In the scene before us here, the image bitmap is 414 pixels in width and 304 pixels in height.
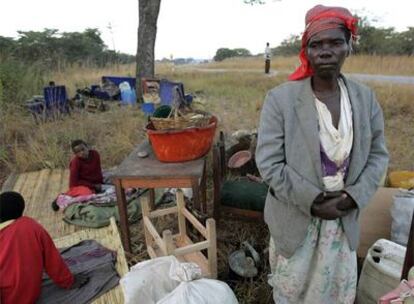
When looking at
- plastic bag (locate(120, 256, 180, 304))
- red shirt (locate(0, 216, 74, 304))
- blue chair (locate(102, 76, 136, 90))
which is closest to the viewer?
plastic bag (locate(120, 256, 180, 304))

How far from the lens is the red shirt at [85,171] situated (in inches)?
151

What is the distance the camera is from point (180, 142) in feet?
8.38

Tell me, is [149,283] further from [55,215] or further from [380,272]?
[55,215]

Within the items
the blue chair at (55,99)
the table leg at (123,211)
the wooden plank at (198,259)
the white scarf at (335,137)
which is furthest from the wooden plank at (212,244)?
the blue chair at (55,99)

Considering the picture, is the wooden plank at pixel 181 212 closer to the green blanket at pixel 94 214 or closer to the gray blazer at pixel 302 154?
the green blanket at pixel 94 214

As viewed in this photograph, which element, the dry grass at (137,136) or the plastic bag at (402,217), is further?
the dry grass at (137,136)

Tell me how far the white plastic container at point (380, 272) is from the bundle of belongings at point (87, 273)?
1713 millimetres

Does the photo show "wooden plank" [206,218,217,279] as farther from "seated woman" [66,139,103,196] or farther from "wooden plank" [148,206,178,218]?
"seated woman" [66,139,103,196]

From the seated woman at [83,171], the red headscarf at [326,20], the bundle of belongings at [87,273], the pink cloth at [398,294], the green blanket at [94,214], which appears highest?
the red headscarf at [326,20]

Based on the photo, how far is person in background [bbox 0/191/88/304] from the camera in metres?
2.08

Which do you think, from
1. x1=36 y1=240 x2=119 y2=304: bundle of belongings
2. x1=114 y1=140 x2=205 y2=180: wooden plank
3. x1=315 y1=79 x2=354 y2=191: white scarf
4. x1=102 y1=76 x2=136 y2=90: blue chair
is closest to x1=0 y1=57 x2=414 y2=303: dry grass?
x1=36 y1=240 x2=119 y2=304: bundle of belongings

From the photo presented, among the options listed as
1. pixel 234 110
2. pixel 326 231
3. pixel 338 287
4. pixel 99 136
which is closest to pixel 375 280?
pixel 338 287

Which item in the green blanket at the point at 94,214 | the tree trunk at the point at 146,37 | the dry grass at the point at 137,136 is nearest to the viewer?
the dry grass at the point at 137,136

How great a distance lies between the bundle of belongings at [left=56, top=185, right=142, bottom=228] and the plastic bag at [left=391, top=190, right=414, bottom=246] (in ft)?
7.61
